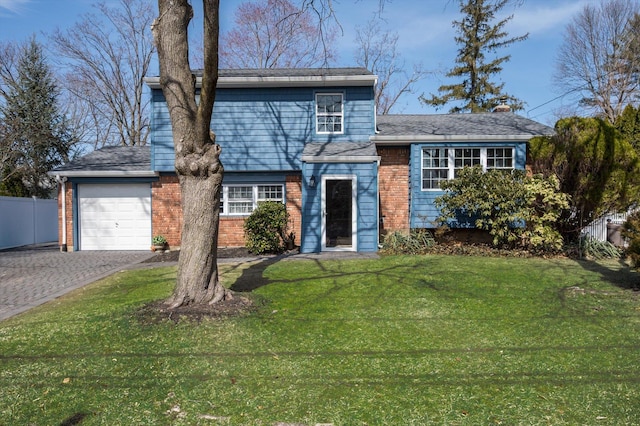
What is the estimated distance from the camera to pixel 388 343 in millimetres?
5164

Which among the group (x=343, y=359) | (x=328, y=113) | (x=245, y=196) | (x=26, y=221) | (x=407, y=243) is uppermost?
(x=328, y=113)

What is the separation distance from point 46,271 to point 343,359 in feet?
31.7

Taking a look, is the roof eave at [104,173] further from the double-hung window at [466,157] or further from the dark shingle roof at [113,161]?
the double-hung window at [466,157]

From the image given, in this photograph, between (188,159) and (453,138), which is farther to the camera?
(453,138)

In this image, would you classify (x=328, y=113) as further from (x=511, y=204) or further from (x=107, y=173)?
(x=107, y=173)

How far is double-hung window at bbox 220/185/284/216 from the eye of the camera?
14.4 meters

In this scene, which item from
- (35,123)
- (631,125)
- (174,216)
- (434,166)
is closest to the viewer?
(434,166)

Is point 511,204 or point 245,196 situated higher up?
point 245,196

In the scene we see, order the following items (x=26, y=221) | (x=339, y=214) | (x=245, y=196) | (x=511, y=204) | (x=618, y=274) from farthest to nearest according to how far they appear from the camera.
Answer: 1. (x=26, y=221)
2. (x=245, y=196)
3. (x=339, y=214)
4. (x=511, y=204)
5. (x=618, y=274)

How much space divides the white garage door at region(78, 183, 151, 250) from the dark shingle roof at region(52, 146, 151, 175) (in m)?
0.62

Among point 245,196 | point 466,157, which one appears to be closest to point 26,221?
point 245,196

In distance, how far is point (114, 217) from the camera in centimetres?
1520

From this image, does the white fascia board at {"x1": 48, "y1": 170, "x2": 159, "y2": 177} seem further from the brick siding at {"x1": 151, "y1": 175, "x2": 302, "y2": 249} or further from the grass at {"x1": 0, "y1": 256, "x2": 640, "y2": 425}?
the grass at {"x1": 0, "y1": 256, "x2": 640, "y2": 425}

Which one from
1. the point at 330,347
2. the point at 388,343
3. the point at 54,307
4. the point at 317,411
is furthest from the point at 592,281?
the point at 54,307
